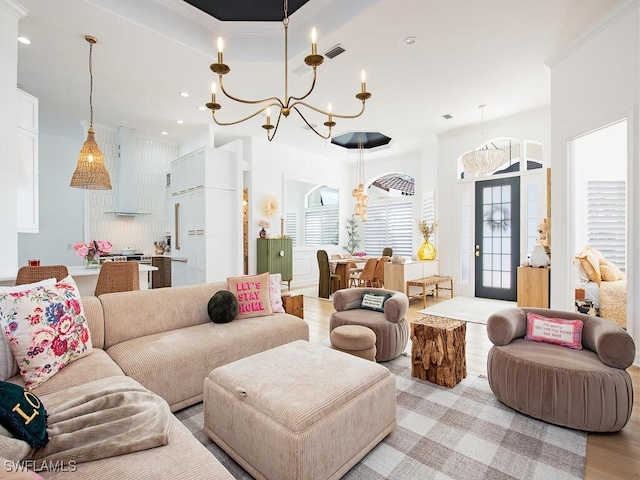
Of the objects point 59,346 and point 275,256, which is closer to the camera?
point 59,346

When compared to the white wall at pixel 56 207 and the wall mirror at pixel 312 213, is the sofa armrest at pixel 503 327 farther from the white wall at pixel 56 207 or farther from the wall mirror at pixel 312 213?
the white wall at pixel 56 207

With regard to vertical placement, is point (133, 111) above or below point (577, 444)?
above

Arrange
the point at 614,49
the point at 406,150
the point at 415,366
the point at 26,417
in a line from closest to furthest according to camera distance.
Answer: the point at 26,417
the point at 415,366
the point at 614,49
the point at 406,150

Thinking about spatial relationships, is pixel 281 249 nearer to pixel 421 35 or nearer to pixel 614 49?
pixel 421 35

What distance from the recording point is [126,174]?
6.30 m

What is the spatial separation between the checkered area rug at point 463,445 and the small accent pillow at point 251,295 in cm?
91

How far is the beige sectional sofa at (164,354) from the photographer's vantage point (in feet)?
3.40

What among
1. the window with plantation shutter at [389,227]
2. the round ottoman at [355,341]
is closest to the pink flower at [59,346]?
the round ottoman at [355,341]

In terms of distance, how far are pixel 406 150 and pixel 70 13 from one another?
21.3 feet

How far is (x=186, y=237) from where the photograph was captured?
6.27 m

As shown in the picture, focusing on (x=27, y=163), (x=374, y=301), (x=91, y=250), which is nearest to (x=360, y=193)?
(x=374, y=301)

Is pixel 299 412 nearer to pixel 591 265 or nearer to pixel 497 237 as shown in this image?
pixel 591 265

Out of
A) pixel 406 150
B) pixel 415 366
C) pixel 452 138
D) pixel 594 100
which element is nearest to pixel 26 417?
pixel 415 366

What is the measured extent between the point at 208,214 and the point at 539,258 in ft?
17.9
